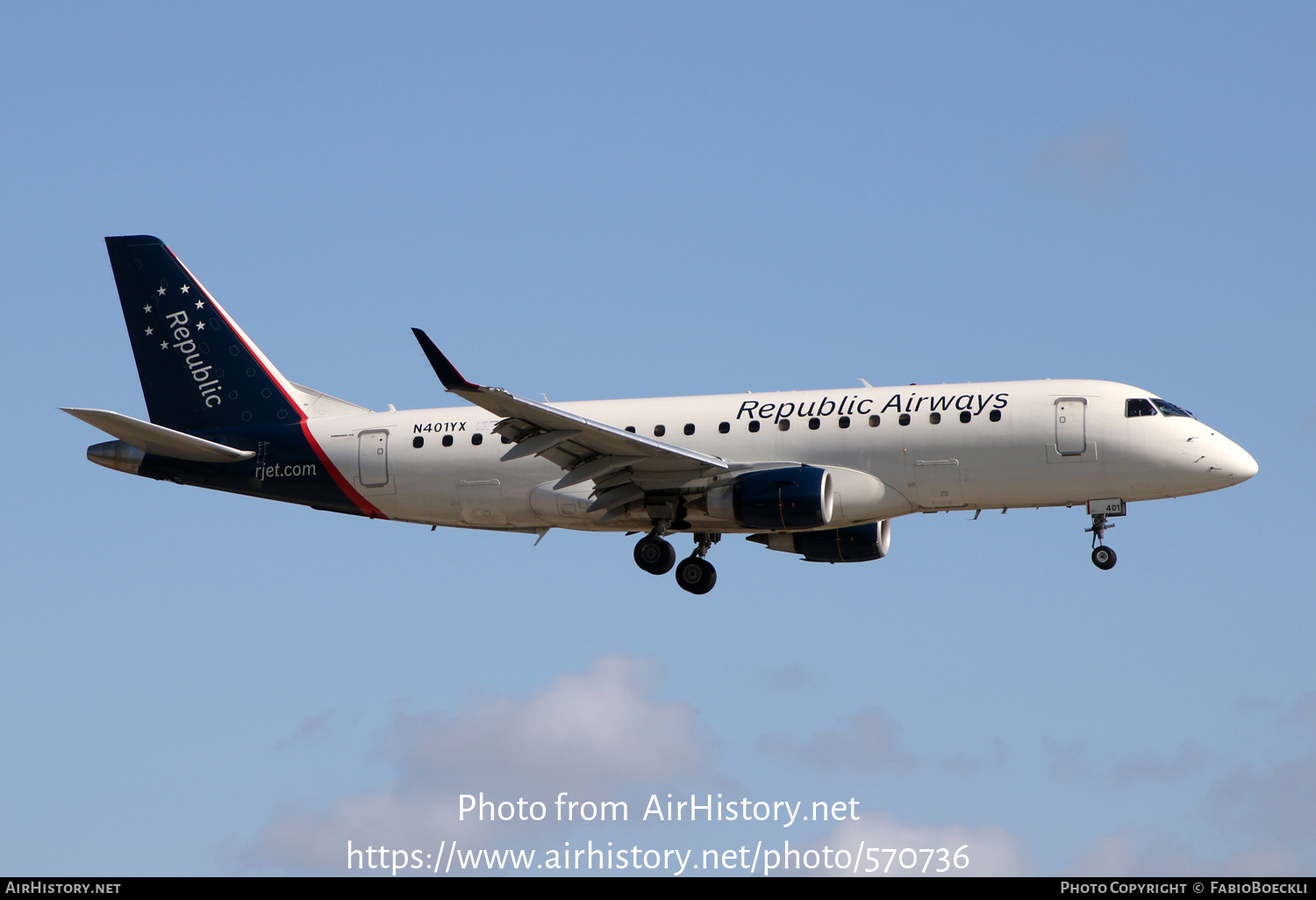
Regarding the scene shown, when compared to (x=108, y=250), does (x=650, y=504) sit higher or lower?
lower

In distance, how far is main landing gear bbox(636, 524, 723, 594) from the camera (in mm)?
46438

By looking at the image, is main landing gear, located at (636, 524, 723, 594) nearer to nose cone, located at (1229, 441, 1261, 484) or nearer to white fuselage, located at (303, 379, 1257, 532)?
white fuselage, located at (303, 379, 1257, 532)

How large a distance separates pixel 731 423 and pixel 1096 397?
908 centimetres

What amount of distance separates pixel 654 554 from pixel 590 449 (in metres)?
4.07

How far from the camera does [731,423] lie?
149 feet

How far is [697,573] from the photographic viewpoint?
4703cm

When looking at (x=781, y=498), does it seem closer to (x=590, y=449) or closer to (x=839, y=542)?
(x=590, y=449)

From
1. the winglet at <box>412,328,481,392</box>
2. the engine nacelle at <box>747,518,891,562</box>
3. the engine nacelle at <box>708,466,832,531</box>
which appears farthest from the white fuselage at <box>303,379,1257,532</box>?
the winglet at <box>412,328,481,392</box>

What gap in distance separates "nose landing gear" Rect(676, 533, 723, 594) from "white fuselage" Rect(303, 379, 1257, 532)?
1.42 m

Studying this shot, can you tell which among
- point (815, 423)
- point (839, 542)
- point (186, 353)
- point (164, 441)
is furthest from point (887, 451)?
point (186, 353)
